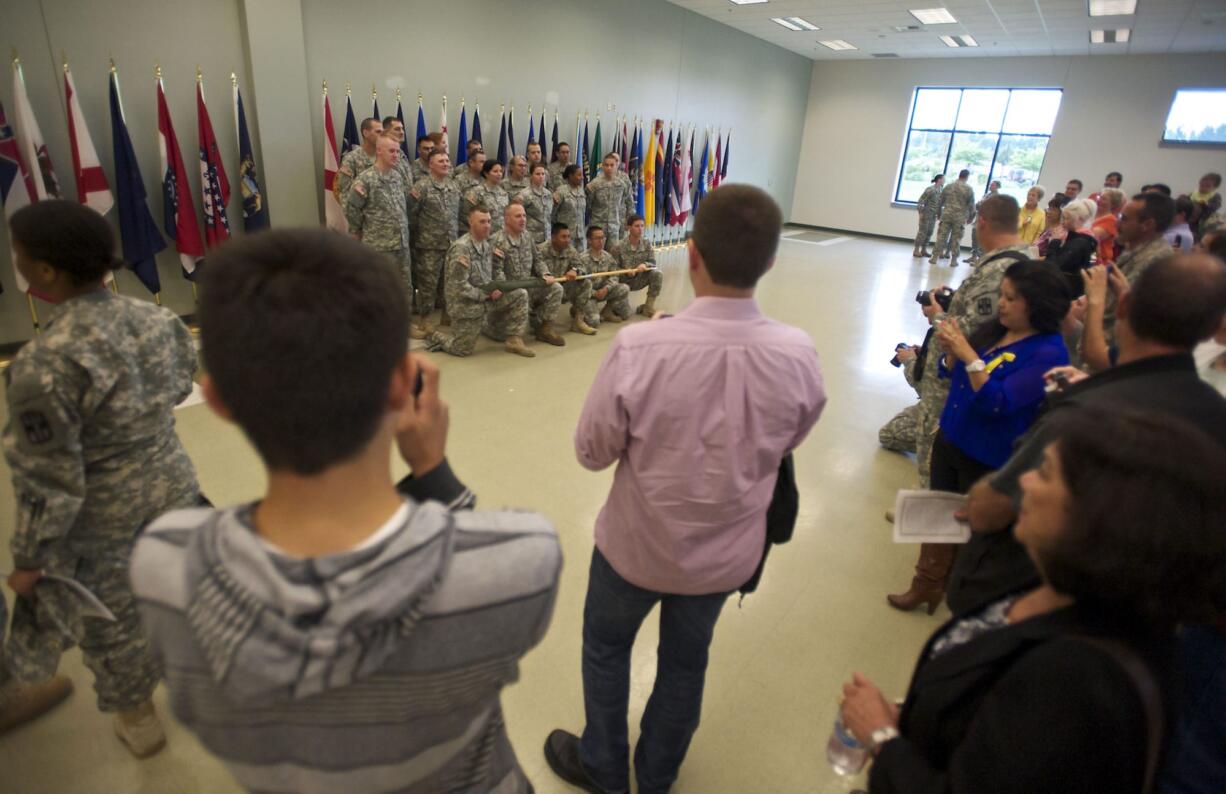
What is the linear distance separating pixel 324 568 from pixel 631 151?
965 cm

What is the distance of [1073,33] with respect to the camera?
9.41 metres

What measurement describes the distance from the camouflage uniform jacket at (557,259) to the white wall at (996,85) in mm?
10789

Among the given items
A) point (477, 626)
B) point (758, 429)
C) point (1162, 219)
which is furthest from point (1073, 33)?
point (477, 626)

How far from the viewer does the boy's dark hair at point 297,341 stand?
1.73ft

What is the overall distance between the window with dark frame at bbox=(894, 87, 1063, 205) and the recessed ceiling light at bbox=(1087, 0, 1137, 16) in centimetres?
407

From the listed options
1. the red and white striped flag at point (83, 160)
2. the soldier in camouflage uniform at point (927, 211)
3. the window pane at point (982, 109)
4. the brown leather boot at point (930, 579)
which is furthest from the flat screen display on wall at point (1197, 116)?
the red and white striped flag at point (83, 160)

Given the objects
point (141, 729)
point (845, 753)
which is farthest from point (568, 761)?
point (141, 729)

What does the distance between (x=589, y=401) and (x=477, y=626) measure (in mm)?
722

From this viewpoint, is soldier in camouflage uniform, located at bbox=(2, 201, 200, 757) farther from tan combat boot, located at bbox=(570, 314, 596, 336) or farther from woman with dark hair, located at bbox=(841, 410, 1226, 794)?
tan combat boot, located at bbox=(570, 314, 596, 336)

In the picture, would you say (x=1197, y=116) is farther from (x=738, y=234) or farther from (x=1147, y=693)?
(x=1147, y=693)

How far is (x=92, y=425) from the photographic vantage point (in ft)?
4.72

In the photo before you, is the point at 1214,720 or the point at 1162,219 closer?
the point at 1214,720

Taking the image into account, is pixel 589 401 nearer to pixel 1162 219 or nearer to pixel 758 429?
pixel 758 429

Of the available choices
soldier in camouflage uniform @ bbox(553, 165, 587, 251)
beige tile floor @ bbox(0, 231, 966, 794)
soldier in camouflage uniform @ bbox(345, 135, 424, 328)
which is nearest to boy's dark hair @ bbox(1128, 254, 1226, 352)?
beige tile floor @ bbox(0, 231, 966, 794)
